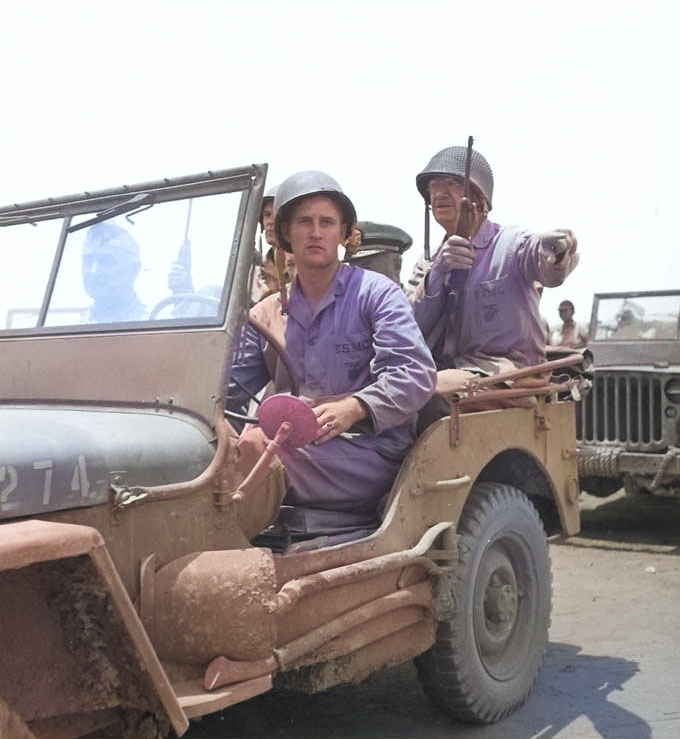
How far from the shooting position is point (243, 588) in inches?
107

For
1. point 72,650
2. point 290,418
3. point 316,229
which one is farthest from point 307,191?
point 72,650

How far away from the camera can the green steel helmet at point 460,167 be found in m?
4.59

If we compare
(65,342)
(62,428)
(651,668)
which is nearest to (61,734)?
(62,428)

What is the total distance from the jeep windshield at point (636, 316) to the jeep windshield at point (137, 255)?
6692 millimetres

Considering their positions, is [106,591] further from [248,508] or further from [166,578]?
[248,508]

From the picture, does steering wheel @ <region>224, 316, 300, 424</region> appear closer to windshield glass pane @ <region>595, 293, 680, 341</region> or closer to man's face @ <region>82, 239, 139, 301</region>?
man's face @ <region>82, 239, 139, 301</region>

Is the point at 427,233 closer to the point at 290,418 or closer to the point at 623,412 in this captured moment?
the point at 290,418

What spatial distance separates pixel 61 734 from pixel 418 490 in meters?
1.48

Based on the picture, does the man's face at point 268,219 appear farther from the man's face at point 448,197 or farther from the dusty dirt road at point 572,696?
the dusty dirt road at point 572,696

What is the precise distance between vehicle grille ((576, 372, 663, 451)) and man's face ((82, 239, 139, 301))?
5.10 meters

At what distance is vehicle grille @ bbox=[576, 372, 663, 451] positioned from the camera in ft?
25.3

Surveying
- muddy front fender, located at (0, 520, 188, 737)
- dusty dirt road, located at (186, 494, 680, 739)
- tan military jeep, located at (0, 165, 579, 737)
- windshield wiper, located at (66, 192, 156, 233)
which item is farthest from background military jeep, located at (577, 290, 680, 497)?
muddy front fender, located at (0, 520, 188, 737)

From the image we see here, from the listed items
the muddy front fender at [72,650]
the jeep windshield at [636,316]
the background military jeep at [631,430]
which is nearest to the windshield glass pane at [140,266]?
the muddy front fender at [72,650]

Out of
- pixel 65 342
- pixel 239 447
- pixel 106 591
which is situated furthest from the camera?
pixel 65 342
